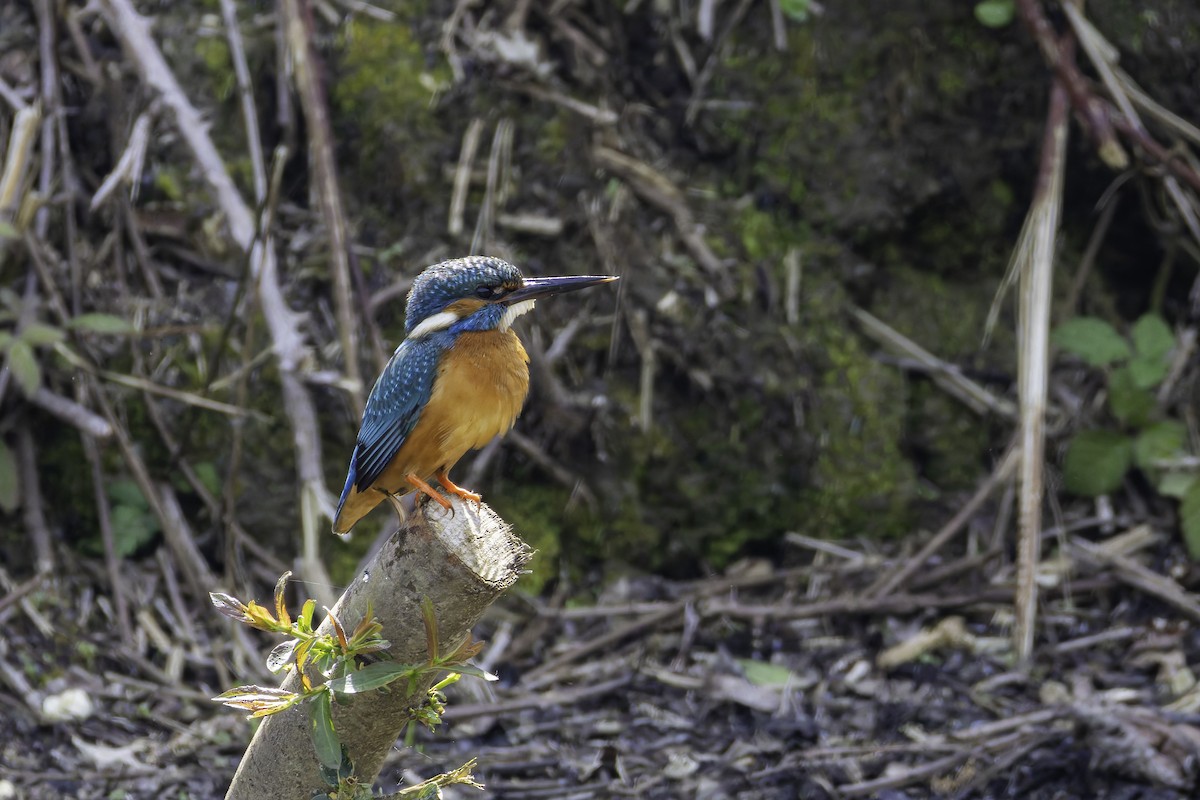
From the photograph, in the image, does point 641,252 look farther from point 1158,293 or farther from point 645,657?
point 1158,293

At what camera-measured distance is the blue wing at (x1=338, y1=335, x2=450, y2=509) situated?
9.04ft

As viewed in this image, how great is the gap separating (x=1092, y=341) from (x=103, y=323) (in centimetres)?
315

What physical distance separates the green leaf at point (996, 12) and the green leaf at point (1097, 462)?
151cm

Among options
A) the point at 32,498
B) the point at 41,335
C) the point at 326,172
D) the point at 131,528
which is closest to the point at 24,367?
the point at 41,335

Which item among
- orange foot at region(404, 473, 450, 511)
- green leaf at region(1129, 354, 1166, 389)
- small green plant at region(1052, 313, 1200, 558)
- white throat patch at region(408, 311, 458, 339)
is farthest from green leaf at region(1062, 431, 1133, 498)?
orange foot at region(404, 473, 450, 511)

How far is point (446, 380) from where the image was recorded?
2.74m

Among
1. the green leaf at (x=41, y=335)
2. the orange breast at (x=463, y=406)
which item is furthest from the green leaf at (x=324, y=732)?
the green leaf at (x=41, y=335)

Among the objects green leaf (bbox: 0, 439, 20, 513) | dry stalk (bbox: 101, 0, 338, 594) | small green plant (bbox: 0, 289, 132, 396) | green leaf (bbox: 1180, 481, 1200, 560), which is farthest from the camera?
green leaf (bbox: 1180, 481, 1200, 560)

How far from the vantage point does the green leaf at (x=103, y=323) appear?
3939 millimetres

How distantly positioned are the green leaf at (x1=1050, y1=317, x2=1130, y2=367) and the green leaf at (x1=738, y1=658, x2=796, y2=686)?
1.46 m

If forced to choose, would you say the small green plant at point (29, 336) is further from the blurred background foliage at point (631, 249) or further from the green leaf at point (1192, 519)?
the green leaf at point (1192, 519)

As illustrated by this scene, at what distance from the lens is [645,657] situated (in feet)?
13.0

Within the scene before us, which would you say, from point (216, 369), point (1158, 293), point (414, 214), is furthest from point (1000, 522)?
point (216, 369)

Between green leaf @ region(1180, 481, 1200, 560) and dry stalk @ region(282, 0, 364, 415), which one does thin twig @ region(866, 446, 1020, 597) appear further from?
dry stalk @ region(282, 0, 364, 415)
